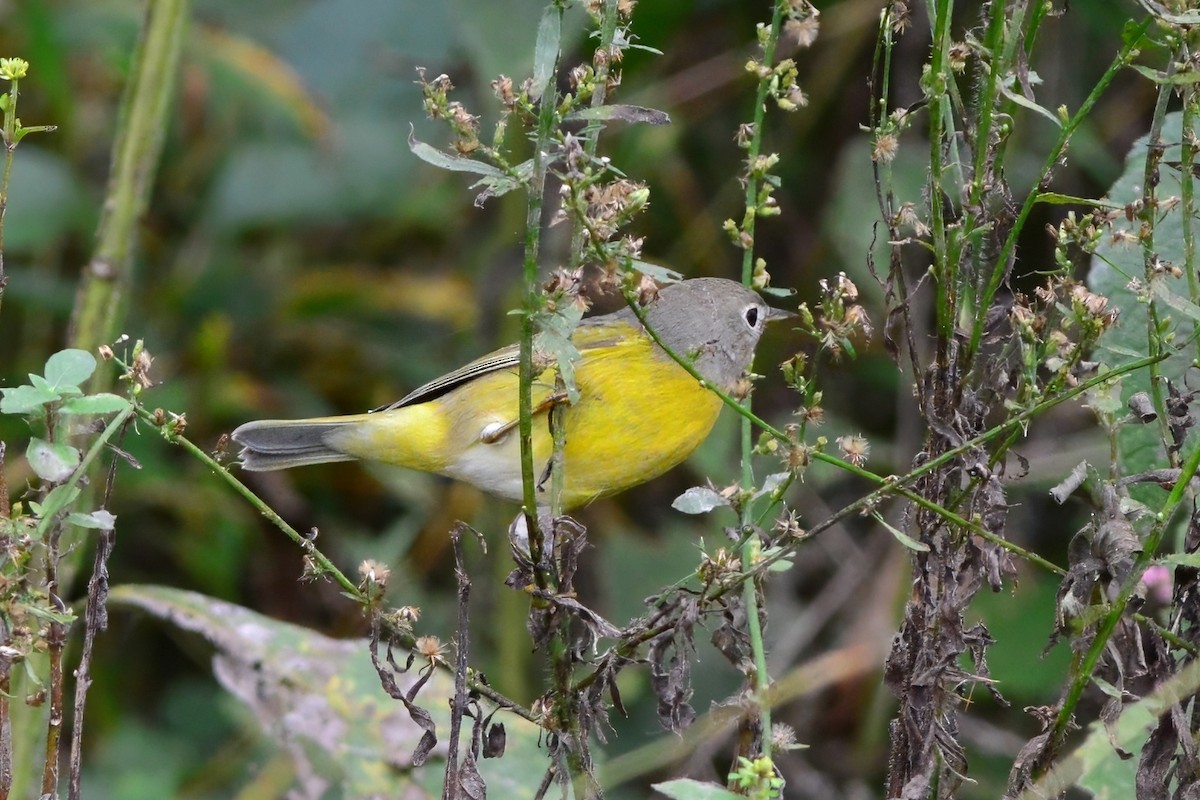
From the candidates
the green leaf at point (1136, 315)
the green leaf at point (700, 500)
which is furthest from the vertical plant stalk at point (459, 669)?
the green leaf at point (1136, 315)

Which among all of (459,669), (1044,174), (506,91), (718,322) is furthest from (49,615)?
(718,322)

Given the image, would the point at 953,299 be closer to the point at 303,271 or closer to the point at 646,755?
the point at 646,755

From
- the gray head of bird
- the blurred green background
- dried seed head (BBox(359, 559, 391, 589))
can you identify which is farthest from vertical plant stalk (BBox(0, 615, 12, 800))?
the blurred green background

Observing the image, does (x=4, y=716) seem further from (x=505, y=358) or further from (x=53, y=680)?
(x=505, y=358)

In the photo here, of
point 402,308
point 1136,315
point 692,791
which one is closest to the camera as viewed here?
point 692,791

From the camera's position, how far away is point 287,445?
331 cm

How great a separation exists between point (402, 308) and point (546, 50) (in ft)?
13.6

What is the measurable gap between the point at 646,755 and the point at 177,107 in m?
3.54

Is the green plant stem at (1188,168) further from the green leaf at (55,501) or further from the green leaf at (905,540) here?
the green leaf at (55,501)

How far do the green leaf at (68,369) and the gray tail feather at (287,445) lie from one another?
1.62 meters

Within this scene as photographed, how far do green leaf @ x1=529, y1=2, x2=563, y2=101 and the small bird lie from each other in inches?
49.2

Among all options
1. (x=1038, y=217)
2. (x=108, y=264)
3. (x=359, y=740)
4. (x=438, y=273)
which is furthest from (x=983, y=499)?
(x=438, y=273)

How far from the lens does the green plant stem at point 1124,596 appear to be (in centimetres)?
148

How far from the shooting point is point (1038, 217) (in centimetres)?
483
